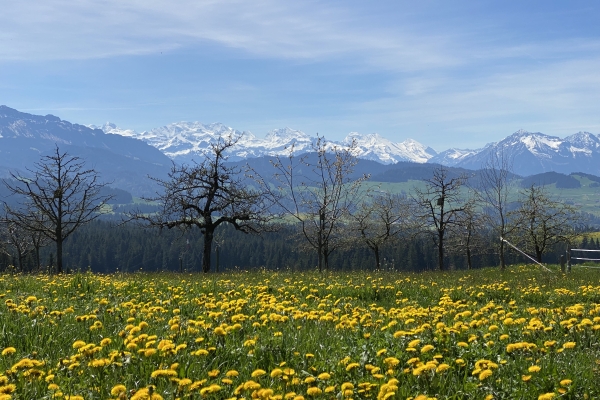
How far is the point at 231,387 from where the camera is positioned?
4395 mm

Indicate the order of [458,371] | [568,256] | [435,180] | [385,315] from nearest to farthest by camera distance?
[458,371] → [385,315] → [568,256] → [435,180]

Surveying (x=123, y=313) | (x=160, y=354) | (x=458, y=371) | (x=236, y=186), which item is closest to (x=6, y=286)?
(x=123, y=313)

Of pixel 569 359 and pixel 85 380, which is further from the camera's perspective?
pixel 569 359

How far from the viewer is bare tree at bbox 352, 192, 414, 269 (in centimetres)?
5681

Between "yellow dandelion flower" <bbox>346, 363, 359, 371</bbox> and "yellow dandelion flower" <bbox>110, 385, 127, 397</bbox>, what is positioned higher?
"yellow dandelion flower" <bbox>110, 385, 127, 397</bbox>

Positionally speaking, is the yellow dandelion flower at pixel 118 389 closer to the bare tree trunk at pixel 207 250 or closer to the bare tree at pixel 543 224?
the bare tree trunk at pixel 207 250

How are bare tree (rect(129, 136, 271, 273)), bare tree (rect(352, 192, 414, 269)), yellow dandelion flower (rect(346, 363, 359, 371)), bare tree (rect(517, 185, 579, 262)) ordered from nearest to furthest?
yellow dandelion flower (rect(346, 363, 359, 371)) < bare tree (rect(129, 136, 271, 273)) < bare tree (rect(517, 185, 579, 262)) < bare tree (rect(352, 192, 414, 269))

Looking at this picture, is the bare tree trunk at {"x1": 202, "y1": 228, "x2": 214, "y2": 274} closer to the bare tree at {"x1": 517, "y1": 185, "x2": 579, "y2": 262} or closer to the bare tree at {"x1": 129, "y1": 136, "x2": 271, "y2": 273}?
the bare tree at {"x1": 129, "y1": 136, "x2": 271, "y2": 273}

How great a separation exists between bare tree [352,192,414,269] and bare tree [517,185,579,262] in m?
11.5

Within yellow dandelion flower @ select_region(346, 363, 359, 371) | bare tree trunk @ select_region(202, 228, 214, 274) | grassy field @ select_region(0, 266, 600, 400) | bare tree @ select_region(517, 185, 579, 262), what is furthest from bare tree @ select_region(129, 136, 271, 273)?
bare tree @ select_region(517, 185, 579, 262)

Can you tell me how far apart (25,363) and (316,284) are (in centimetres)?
824

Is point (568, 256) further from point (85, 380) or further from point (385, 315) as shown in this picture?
point (85, 380)

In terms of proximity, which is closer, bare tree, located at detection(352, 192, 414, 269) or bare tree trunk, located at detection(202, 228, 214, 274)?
bare tree trunk, located at detection(202, 228, 214, 274)

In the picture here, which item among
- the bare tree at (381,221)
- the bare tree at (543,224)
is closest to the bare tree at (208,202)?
the bare tree at (381,221)
